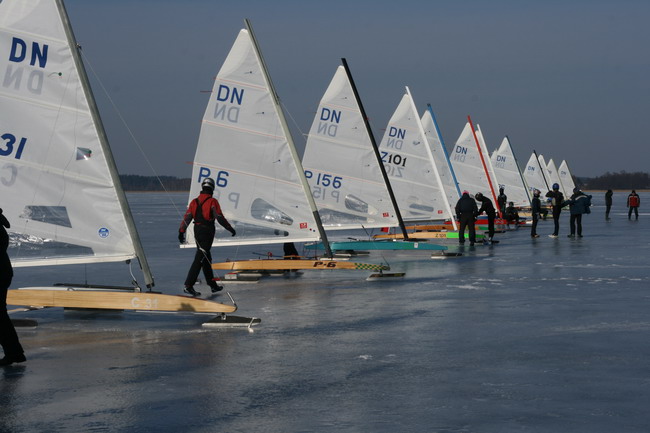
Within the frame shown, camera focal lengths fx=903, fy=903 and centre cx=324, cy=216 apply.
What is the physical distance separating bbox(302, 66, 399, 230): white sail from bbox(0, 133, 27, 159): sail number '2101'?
34.8 ft

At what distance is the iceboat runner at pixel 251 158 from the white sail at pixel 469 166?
74.1 ft

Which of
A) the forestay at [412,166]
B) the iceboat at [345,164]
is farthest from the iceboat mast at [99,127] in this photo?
the forestay at [412,166]

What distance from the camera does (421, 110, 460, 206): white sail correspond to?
3262cm

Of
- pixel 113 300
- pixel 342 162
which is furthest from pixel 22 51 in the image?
pixel 342 162

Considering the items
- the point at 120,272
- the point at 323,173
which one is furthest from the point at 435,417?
the point at 323,173

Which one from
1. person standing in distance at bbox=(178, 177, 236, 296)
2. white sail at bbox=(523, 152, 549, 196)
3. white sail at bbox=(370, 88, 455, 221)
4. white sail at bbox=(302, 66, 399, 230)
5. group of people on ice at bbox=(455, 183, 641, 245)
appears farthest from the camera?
white sail at bbox=(523, 152, 549, 196)

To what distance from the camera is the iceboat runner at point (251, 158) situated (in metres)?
16.0

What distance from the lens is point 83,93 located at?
10.5 meters

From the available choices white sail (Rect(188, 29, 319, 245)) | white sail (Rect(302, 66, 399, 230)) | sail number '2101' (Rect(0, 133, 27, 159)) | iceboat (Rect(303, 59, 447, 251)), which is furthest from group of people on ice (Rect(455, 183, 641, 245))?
sail number '2101' (Rect(0, 133, 27, 159))

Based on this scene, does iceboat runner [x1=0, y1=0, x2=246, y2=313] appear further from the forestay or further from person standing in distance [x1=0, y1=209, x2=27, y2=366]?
the forestay

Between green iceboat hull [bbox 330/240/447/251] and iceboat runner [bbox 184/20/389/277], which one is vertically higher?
iceboat runner [bbox 184/20/389/277]

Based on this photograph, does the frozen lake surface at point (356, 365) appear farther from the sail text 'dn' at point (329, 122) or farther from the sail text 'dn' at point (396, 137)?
the sail text 'dn' at point (396, 137)

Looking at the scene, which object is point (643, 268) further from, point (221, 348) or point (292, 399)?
point (292, 399)

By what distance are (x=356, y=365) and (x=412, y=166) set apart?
18.4 m
